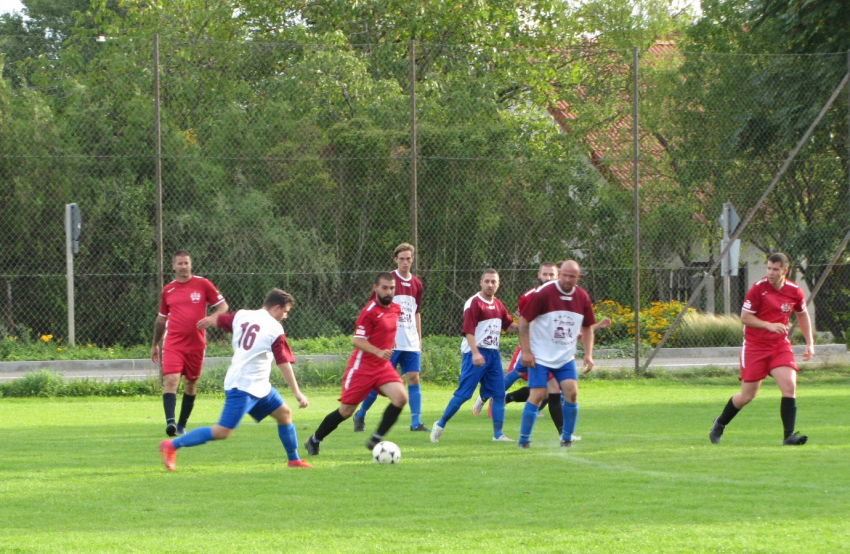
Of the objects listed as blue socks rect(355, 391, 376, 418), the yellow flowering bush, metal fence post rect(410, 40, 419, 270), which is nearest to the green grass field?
blue socks rect(355, 391, 376, 418)

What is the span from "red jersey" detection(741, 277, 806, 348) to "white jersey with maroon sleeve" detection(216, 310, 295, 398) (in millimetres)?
4700

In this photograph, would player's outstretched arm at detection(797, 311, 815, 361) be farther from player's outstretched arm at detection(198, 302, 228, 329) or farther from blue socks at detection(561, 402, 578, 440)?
player's outstretched arm at detection(198, 302, 228, 329)

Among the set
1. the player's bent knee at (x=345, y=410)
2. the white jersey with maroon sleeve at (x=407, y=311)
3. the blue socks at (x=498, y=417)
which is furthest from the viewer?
the white jersey with maroon sleeve at (x=407, y=311)

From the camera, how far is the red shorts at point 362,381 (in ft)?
33.2

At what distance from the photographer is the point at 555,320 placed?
10586mm

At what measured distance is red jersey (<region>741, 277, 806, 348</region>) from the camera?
10867 millimetres

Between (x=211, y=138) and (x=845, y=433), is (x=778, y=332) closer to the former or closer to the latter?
(x=845, y=433)

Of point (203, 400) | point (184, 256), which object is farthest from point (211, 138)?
point (184, 256)

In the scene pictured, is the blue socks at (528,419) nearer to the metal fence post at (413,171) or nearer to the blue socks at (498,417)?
the blue socks at (498,417)

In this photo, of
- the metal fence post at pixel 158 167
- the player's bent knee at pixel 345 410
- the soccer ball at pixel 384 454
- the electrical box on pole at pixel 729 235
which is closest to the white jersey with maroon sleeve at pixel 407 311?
the player's bent knee at pixel 345 410

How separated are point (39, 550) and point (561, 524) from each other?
9.81 ft

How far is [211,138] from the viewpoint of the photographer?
57.3ft

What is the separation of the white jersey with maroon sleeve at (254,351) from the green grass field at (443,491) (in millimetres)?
721

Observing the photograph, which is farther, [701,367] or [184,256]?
[701,367]
